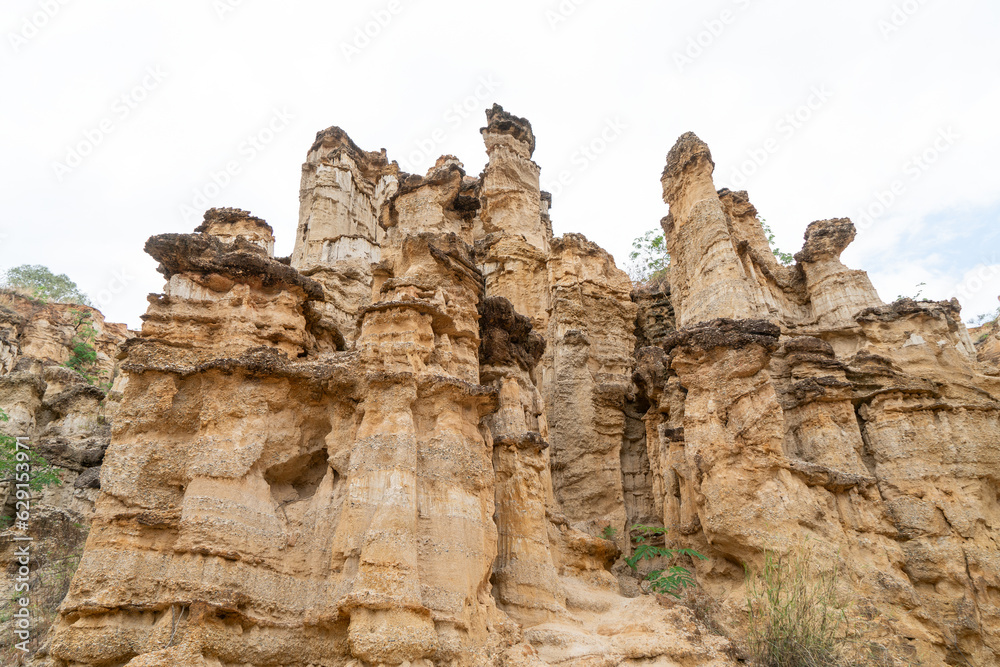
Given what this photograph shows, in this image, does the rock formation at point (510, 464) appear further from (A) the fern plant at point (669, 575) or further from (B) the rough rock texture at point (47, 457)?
(B) the rough rock texture at point (47, 457)

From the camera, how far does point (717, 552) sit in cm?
1023

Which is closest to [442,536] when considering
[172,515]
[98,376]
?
[172,515]

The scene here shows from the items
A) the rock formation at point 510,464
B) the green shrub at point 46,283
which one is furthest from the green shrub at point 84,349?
the rock formation at point 510,464

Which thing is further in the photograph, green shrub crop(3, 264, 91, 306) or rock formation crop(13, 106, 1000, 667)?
green shrub crop(3, 264, 91, 306)

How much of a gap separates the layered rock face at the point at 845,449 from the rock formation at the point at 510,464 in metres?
0.05

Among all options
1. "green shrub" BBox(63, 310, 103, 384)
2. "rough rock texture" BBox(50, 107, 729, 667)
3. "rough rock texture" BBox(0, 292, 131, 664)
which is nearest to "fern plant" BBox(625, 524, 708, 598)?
"rough rock texture" BBox(50, 107, 729, 667)

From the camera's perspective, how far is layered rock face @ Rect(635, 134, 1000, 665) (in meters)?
9.72

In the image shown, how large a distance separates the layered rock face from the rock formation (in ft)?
0.16

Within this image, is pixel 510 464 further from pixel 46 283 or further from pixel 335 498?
pixel 46 283

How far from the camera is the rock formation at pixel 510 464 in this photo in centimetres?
648

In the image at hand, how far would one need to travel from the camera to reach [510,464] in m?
9.35

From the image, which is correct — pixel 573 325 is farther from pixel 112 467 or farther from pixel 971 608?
pixel 112 467

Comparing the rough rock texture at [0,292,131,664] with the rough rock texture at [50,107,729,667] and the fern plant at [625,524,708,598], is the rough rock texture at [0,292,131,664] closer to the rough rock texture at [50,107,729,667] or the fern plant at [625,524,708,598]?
the rough rock texture at [50,107,729,667]

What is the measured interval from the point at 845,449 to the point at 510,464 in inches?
270
